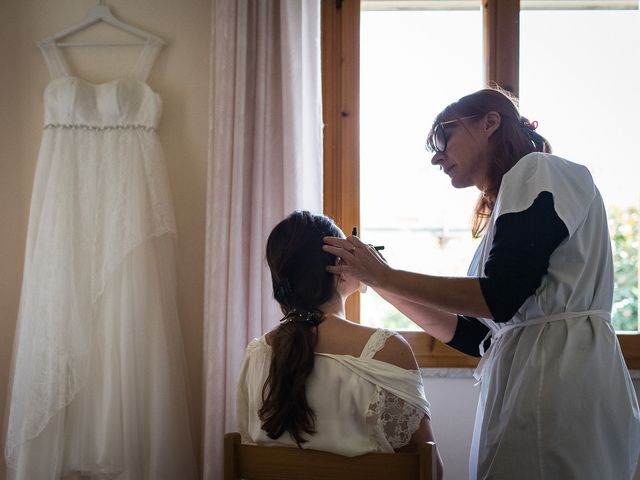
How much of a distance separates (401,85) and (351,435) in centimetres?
149

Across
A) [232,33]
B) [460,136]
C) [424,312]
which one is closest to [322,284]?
[424,312]

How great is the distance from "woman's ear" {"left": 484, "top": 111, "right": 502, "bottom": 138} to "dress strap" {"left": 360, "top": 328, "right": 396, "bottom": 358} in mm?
524

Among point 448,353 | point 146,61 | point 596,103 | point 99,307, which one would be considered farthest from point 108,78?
point 596,103

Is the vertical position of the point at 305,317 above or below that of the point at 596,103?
below

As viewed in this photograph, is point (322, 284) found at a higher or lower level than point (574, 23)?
lower

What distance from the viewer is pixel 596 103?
2418 millimetres

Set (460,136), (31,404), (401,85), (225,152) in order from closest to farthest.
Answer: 1. (460,136)
2. (31,404)
3. (225,152)
4. (401,85)

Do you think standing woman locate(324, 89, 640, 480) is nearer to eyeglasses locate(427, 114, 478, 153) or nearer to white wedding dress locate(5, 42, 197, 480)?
eyeglasses locate(427, 114, 478, 153)

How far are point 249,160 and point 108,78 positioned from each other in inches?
23.8

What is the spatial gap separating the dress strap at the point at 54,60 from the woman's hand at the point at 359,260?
131cm

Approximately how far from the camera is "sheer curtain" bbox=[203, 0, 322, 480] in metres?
2.07

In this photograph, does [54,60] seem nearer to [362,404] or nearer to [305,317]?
[305,317]

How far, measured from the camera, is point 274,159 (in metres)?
2.14

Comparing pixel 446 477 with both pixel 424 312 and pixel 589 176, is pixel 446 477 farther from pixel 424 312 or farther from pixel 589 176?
pixel 589 176
